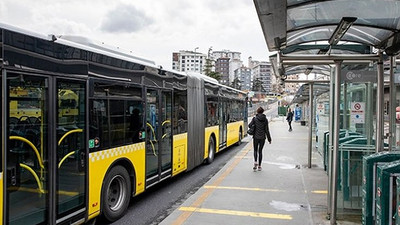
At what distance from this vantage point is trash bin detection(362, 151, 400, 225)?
170 inches

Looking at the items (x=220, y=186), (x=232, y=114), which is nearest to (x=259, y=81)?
(x=232, y=114)

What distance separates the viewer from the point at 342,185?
5945mm

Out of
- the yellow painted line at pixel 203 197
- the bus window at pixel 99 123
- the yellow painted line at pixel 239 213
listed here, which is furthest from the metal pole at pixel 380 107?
the bus window at pixel 99 123

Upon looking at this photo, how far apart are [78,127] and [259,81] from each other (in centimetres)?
12030

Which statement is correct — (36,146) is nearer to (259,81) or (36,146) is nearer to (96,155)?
(96,155)

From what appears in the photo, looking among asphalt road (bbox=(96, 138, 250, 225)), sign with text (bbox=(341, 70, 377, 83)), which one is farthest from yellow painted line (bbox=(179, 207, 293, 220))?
sign with text (bbox=(341, 70, 377, 83))

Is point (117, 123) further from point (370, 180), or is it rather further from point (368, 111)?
point (368, 111)

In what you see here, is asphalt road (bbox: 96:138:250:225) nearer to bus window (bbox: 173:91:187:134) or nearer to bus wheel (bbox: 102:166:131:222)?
bus wheel (bbox: 102:166:131:222)

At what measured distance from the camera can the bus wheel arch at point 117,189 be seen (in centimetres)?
562

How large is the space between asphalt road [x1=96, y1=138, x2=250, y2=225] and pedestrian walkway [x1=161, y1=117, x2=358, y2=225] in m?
0.33

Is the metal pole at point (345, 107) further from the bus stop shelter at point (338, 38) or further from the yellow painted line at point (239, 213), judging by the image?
the yellow painted line at point (239, 213)

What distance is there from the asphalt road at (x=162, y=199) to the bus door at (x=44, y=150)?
1354mm

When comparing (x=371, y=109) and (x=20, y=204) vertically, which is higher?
(x=371, y=109)

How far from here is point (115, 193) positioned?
6.11 meters
